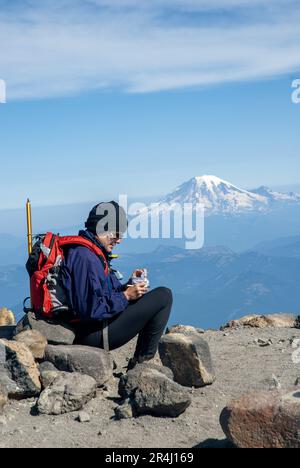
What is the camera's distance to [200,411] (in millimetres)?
7359

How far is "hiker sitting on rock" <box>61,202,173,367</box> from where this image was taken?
7473 millimetres

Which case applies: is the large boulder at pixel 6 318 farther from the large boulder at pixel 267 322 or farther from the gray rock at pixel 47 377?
the large boulder at pixel 267 322

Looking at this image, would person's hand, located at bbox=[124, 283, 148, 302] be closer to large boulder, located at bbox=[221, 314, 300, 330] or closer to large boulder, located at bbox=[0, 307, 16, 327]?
large boulder, located at bbox=[0, 307, 16, 327]

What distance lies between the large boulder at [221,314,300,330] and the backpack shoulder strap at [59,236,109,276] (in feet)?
19.8

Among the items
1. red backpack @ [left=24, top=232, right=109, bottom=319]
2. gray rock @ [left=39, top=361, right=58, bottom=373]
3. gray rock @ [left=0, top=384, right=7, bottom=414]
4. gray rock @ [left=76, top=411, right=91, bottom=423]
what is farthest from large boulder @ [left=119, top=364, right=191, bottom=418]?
gray rock @ [left=0, top=384, right=7, bottom=414]

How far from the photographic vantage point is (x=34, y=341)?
8.07 m

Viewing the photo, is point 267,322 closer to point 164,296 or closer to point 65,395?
point 164,296

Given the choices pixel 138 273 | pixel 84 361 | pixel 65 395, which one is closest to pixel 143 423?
pixel 65 395

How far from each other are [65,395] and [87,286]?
4.27ft

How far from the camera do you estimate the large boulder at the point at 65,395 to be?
23.4 feet
